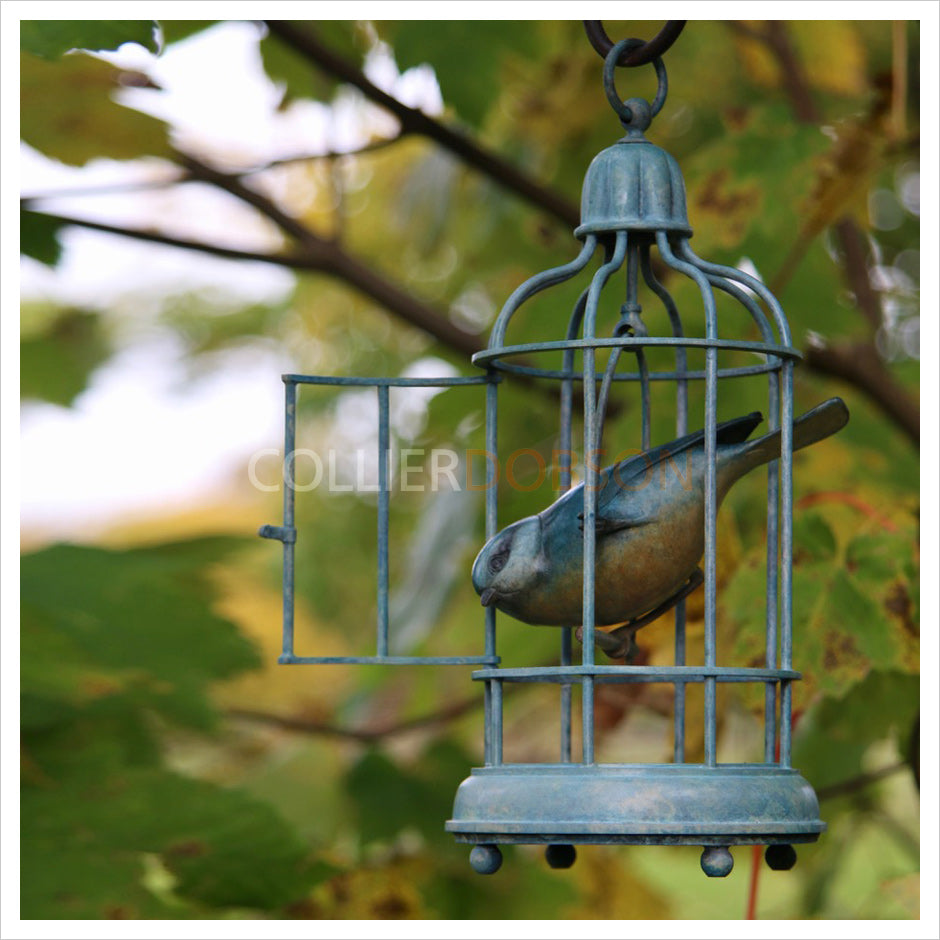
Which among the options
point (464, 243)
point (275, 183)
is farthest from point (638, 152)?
point (275, 183)

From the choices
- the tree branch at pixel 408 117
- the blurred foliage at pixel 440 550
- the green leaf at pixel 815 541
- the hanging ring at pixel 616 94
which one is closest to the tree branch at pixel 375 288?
the blurred foliage at pixel 440 550

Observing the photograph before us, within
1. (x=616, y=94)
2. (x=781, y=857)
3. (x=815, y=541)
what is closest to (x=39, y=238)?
(x=616, y=94)

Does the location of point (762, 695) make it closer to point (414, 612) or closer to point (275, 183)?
point (414, 612)

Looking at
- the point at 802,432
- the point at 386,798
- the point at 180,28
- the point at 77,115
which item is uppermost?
the point at 180,28

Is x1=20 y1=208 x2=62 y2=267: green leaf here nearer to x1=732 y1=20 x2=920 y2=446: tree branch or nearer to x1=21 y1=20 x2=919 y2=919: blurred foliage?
x1=21 y1=20 x2=919 y2=919: blurred foliage

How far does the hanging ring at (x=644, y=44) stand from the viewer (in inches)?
49.3

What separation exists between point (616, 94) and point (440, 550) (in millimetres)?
1344

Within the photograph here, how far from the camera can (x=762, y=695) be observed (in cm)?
149

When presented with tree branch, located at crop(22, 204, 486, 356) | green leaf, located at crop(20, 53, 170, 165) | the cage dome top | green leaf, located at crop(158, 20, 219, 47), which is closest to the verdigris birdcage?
the cage dome top

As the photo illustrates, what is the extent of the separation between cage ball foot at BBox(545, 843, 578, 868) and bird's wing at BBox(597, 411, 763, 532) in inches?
11.5

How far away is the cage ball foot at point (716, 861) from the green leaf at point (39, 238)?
1.30 meters

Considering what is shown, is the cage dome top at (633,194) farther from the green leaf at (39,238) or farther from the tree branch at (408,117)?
the green leaf at (39,238)

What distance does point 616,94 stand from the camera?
1.31 m

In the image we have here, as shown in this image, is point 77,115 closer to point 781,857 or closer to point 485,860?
point 485,860
